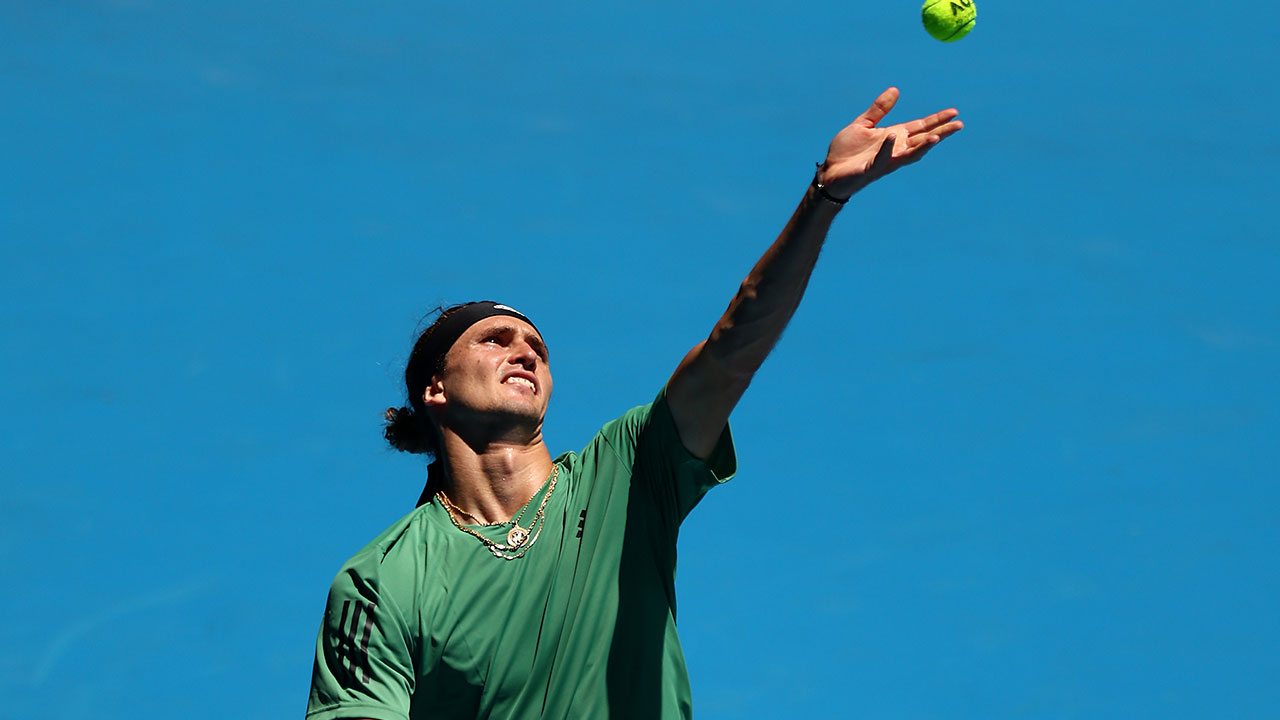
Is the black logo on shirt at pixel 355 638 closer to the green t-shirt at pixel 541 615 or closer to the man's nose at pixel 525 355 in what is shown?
the green t-shirt at pixel 541 615

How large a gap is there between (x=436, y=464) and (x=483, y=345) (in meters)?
0.48

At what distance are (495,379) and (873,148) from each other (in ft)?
5.58

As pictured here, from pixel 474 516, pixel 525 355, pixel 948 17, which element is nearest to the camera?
pixel 474 516

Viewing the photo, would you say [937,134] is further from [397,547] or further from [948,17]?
[397,547]

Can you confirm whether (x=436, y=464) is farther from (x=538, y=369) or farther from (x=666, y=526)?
(x=666, y=526)

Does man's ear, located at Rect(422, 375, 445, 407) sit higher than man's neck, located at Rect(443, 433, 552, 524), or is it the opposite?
man's ear, located at Rect(422, 375, 445, 407)

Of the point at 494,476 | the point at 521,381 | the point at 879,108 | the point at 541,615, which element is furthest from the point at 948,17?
the point at 541,615

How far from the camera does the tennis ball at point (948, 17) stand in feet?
20.9

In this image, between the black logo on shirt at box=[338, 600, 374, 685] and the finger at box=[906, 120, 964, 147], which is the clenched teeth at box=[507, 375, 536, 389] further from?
the finger at box=[906, 120, 964, 147]

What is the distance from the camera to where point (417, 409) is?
621 centimetres

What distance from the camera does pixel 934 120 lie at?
16.5ft

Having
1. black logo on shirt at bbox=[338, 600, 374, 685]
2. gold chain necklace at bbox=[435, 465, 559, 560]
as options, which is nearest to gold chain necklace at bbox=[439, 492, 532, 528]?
gold chain necklace at bbox=[435, 465, 559, 560]

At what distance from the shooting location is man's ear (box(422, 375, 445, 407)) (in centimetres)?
600

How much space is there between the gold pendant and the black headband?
3.43ft
